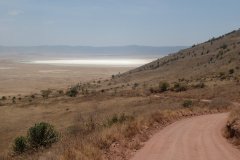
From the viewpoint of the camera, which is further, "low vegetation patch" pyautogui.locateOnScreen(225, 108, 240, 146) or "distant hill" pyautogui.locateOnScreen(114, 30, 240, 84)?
"distant hill" pyautogui.locateOnScreen(114, 30, 240, 84)

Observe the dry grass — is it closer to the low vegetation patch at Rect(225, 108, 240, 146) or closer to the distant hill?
the low vegetation patch at Rect(225, 108, 240, 146)

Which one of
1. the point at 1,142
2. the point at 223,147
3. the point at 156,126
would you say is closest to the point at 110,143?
the point at 223,147

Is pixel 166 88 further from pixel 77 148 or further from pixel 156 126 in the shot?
pixel 77 148

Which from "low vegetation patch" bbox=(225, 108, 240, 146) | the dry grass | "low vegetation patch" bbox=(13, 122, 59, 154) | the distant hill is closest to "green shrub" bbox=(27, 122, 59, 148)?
"low vegetation patch" bbox=(13, 122, 59, 154)

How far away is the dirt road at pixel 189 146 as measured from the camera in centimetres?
1246

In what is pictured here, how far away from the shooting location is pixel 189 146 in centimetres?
1402

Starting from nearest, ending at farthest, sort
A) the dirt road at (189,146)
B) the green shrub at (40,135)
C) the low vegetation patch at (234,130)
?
the dirt road at (189,146), the low vegetation patch at (234,130), the green shrub at (40,135)

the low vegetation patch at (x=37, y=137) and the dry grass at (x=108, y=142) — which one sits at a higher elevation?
the dry grass at (x=108, y=142)

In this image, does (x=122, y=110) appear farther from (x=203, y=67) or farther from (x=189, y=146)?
(x=203, y=67)

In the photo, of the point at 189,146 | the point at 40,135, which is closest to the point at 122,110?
the point at 40,135

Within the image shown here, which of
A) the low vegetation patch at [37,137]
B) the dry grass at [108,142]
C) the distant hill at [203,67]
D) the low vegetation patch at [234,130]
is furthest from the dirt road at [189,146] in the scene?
the distant hill at [203,67]

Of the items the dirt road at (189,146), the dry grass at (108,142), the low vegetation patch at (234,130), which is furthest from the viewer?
the low vegetation patch at (234,130)

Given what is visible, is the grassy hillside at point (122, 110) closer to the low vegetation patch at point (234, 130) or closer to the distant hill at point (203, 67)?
the distant hill at point (203, 67)

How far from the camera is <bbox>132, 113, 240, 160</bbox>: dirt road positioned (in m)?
12.5
